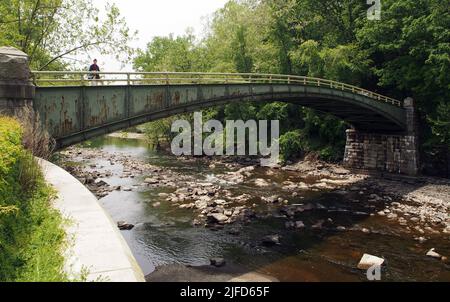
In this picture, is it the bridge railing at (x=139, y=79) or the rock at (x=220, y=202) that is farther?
the rock at (x=220, y=202)

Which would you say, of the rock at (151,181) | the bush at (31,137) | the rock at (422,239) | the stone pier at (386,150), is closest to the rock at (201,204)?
the rock at (151,181)

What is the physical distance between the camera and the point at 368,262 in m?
14.2

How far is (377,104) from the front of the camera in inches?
1206

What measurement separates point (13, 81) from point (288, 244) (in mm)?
13451

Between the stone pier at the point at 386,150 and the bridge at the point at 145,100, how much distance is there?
0.09 m

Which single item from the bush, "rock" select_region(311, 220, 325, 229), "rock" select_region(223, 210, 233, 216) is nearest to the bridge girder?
the bush

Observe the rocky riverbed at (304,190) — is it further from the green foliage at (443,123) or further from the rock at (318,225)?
the green foliage at (443,123)

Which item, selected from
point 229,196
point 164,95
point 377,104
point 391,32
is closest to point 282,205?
point 229,196

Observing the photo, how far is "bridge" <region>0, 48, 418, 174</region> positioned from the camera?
12.2 meters

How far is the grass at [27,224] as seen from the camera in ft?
16.5

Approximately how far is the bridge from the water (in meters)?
6.21

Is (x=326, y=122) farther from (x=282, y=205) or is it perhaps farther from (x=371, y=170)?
(x=282, y=205)

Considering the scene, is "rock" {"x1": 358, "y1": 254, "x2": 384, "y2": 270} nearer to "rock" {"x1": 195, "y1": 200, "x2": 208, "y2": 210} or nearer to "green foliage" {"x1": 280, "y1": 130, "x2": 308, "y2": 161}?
"rock" {"x1": 195, "y1": 200, "x2": 208, "y2": 210}

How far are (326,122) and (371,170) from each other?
25.4 feet
